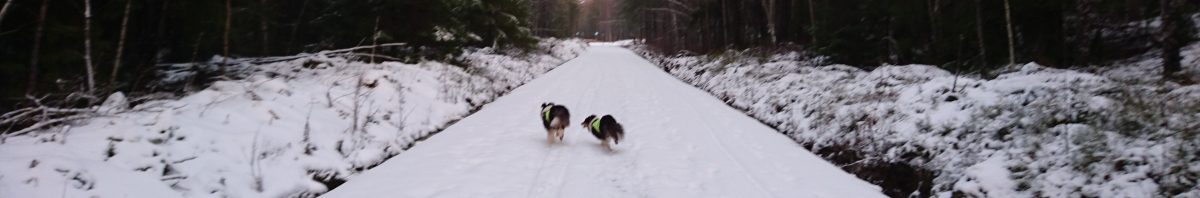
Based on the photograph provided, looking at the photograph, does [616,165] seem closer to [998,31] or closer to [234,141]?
[234,141]

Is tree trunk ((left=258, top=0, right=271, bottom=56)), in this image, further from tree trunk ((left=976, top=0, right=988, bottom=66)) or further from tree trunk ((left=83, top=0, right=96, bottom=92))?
tree trunk ((left=976, top=0, right=988, bottom=66))

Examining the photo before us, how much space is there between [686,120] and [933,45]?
5.92m

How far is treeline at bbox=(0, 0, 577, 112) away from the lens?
220 inches

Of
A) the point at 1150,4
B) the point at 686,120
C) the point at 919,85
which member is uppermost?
the point at 1150,4

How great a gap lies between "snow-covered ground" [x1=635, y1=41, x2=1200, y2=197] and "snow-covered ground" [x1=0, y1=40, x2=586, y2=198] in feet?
20.7

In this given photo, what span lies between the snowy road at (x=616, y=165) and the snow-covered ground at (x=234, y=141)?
0.47 meters

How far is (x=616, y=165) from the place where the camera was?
6.65m

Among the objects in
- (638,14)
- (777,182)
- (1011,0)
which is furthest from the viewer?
(638,14)

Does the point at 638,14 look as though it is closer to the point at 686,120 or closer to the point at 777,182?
the point at 686,120

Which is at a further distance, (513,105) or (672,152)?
(513,105)

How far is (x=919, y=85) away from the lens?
8.63 metres

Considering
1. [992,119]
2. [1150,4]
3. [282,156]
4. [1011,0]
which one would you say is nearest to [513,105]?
[282,156]

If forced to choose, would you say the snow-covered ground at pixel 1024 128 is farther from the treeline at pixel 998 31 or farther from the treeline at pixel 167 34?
the treeline at pixel 167 34

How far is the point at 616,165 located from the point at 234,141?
4.10 metres
